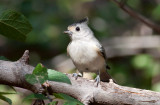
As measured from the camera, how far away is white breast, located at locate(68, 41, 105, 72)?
12.5 feet

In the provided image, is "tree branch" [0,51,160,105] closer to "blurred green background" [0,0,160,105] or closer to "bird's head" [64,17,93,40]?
"bird's head" [64,17,93,40]

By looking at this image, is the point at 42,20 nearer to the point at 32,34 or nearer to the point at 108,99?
the point at 32,34

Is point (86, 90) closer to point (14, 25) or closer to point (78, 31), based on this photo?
point (14, 25)

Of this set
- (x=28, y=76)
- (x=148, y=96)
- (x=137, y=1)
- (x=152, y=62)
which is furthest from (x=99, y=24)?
(x=28, y=76)

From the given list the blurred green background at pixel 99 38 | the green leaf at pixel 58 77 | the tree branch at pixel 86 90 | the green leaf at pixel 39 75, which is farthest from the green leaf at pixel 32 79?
the blurred green background at pixel 99 38

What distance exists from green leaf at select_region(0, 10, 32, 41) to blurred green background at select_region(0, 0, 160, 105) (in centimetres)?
306

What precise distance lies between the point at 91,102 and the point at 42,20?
401 centimetres

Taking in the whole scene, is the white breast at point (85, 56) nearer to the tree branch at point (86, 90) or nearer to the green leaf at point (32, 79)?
the tree branch at point (86, 90)

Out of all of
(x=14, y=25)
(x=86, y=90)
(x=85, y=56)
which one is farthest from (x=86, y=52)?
(x=14, y=25)

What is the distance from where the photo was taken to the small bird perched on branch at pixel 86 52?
3832 millimetres

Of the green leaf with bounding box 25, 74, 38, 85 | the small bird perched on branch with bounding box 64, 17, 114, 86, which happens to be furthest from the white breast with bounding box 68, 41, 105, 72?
the green leaf with bounding box 25, 74, 38, 85

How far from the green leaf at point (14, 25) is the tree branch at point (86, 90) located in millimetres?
202

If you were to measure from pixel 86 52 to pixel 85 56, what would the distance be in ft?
0.16

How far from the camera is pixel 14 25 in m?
2.46
